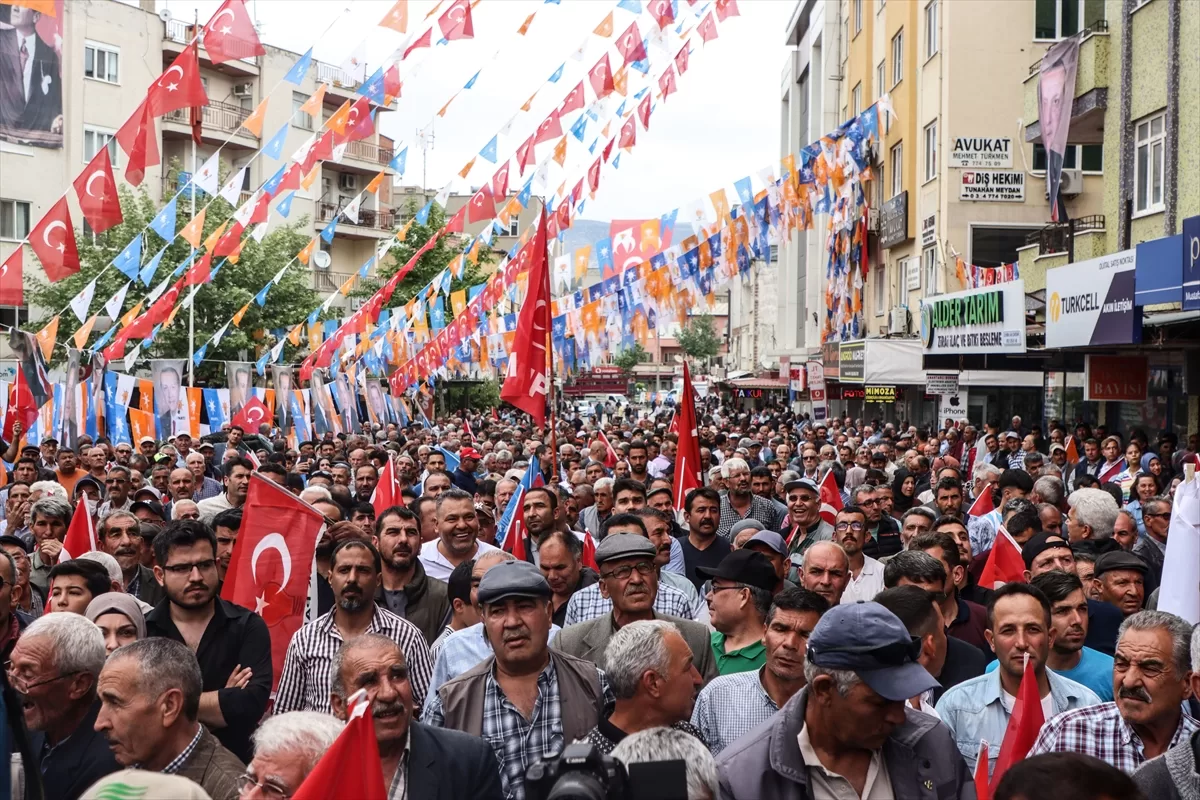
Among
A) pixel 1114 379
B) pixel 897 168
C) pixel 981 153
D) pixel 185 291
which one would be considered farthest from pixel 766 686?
pixel 185 291

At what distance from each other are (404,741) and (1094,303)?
14224mm

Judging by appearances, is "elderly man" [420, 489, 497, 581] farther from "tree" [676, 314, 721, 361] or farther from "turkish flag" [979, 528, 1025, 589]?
"tree" [676, 314, 721, 361]

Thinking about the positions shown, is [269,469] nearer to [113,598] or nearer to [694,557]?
[694,557]

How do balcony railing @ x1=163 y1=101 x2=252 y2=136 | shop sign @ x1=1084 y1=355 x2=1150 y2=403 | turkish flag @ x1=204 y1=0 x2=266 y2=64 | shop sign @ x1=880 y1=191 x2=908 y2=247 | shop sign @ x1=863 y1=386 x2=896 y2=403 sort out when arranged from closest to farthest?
turkish flag @ x1=204 y1=0 x2=266 y2=64
shop sign @ x1=1084 y1=355 x2=1150 y2=403
shop sign @ x1=863 y1=386 x2=896 y2=403
shop sign @ x1=880 y1=191 x2=908 y2=247
balcony railing @ x1=163 y1=101 x2=252 y2=136

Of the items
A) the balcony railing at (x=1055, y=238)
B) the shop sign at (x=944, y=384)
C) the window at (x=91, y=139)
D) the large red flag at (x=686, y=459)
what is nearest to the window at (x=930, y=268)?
the balcony railing at (x=1055, y=238)

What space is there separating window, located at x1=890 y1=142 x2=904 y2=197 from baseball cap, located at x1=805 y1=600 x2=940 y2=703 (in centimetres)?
3232

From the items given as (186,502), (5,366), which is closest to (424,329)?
(5,366)

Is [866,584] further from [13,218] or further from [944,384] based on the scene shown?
[13,218]

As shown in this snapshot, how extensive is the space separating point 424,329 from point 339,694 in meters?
26.4

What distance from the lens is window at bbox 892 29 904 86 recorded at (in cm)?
3522

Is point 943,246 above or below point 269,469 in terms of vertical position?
above

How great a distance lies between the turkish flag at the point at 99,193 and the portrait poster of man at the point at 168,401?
301 inches

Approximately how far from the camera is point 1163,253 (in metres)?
14.4

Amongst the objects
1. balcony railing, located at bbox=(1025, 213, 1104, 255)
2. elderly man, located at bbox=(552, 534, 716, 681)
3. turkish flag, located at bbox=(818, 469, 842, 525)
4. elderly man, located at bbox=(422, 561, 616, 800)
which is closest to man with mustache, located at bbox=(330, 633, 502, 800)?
elderly man, located at bbox=(422, 561, 616, 800)
